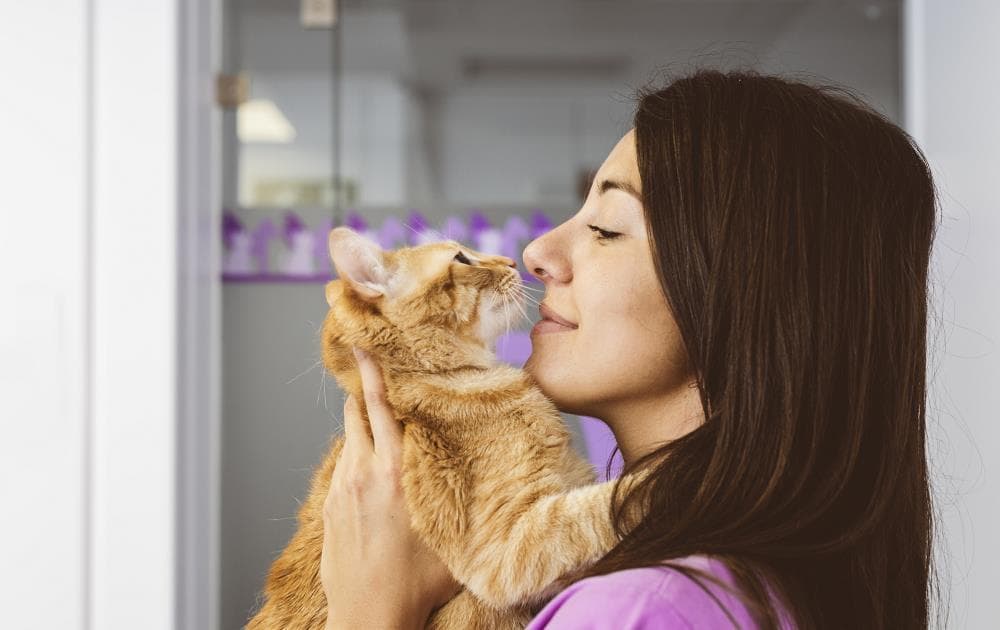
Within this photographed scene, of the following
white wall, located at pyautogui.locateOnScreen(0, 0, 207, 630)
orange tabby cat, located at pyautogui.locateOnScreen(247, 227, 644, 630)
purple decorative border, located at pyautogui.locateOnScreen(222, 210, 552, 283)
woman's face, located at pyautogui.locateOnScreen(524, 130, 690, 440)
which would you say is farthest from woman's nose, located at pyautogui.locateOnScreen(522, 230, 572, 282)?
purple decorative border, located at pyautogui.locateOnScreen(222, 210, 552, 283)

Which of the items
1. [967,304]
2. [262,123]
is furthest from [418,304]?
[262,123]

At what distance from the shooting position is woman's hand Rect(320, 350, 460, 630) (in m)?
0.90

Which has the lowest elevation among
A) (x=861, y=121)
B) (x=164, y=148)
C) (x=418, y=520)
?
(x=418, y=520)

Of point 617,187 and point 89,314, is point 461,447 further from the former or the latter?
point 89,314

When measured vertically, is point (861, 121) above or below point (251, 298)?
above

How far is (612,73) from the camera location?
12.1 ft

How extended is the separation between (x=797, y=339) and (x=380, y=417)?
18.3 inches

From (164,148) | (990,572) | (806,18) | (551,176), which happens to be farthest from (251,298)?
(806,18)

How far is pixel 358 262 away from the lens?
1096 mm

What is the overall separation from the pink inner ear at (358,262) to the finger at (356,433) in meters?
0.15

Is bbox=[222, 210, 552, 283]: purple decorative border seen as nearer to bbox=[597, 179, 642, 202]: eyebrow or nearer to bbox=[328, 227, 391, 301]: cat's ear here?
bbox=[328, 227, 391, 301]: cat's ear

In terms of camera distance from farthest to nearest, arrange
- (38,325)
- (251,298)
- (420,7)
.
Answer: (420,7)
(251,298)
(38,325)

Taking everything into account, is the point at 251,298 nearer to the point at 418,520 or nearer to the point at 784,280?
the point at 418,520

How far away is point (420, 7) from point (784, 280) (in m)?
3.02
